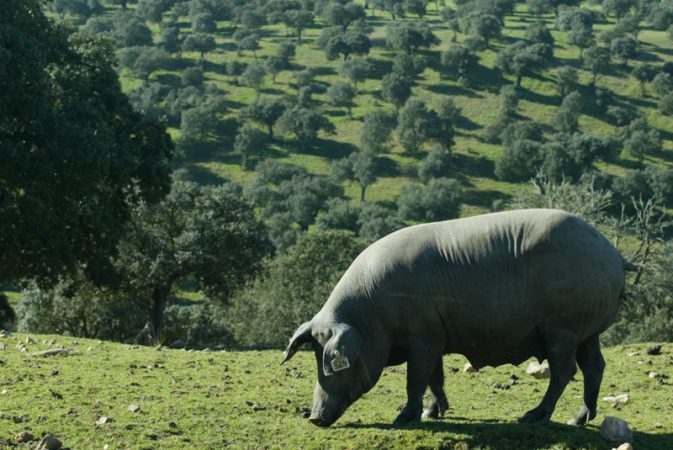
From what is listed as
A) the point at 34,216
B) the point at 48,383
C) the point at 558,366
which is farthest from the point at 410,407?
the point at 34,216

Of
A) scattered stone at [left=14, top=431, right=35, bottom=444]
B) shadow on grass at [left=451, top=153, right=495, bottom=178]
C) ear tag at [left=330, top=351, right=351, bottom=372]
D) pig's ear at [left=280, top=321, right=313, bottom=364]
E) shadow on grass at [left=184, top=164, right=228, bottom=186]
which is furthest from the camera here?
shadow on grass at [left=451, top=153, right=495, bottom=178]

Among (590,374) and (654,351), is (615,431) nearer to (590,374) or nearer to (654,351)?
(590,374)

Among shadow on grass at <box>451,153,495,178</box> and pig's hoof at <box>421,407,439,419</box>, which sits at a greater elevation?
pig's hoof at <box>421,407,439,419</box>

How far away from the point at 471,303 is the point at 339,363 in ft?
7.05

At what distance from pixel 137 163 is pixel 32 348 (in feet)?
29.9

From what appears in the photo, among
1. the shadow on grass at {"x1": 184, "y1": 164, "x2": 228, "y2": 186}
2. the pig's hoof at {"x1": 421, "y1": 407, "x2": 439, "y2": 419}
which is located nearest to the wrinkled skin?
the pig's hoof at {"x1": 421, "y1": 407, "x2": 439, "y2": 419}

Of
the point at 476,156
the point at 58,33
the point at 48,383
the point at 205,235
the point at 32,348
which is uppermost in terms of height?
the point at 58,33

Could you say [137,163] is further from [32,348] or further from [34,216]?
[32,348]

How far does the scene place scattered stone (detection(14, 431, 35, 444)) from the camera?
1350cm

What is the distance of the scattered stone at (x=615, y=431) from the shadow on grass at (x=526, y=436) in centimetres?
11

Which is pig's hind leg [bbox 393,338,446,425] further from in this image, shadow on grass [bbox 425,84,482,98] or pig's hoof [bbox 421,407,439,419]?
shadow on grass [bbox 425,84,482,98]

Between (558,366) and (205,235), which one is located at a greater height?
(558,366)

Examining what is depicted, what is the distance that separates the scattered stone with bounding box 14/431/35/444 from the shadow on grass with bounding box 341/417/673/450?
511cm

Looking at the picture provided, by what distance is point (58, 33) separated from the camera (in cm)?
3184
